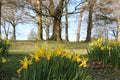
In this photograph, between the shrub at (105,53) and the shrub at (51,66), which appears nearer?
the shrub at (51,66)

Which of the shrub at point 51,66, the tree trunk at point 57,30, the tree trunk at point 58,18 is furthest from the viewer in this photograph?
the tree trunk at point 57,30

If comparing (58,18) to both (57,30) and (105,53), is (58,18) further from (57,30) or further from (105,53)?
(105,53)

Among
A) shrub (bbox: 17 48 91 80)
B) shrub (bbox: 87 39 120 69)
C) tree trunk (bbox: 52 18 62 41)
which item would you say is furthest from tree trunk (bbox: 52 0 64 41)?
shrub (bbox: 17 48 91 80)

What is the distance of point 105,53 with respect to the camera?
7.80 meters

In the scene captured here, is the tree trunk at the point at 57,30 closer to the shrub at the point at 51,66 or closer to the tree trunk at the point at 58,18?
the tree trunk at the point at 58,18

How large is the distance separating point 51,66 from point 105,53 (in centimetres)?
427

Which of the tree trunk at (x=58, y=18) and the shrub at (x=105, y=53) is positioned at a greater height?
the tree trunk at (x=58, y=18)

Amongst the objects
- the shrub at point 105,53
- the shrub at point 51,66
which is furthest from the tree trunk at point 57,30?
the shrub at point 51,66

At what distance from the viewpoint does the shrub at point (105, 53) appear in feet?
24.6

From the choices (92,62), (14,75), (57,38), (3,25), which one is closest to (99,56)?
(92,62)

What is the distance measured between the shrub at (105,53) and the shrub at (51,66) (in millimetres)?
3538

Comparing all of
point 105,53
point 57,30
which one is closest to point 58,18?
point 57,30

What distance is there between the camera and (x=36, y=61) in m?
3.72

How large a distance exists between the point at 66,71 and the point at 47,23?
27367mm
